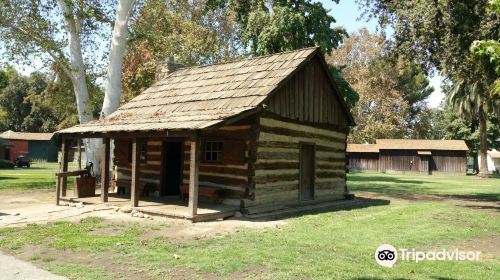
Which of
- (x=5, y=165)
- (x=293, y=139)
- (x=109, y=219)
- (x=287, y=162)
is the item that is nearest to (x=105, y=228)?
(x=109, y=219)

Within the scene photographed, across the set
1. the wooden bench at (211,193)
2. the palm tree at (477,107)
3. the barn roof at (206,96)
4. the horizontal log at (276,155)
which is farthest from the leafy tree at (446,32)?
the palm tree at (477,107)

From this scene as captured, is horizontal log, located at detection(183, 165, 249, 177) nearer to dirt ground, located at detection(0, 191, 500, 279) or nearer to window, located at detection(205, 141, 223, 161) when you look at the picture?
window, located at detection(205, 141, 223, 161)

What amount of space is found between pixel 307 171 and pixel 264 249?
826 cm

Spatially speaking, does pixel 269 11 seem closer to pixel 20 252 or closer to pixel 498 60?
pixel 498 60

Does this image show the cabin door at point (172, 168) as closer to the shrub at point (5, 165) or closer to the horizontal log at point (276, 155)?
the horizontal log at point (276, 155)

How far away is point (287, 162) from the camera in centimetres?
1494

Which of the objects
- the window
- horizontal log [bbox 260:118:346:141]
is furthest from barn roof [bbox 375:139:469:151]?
the window

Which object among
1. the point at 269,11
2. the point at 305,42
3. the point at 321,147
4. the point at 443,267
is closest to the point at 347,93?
the point at 305,42

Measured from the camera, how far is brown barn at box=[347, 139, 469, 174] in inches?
1998

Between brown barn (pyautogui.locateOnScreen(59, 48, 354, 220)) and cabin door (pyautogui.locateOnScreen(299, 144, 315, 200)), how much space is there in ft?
0.12

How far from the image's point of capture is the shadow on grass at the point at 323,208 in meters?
12.9

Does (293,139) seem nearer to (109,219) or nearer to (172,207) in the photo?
(172,207)

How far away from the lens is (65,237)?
9375mm

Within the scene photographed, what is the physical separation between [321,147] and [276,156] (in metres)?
3.27
